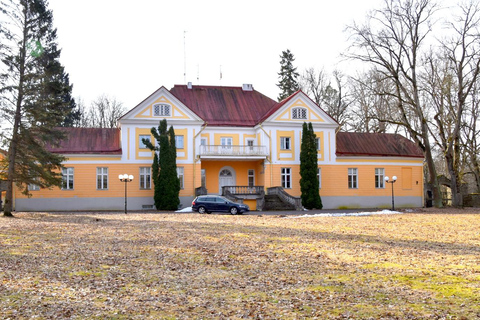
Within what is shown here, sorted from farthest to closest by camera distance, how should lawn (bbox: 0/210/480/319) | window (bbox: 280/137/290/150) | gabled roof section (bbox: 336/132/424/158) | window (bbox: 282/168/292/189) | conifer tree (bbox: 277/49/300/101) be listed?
conifer tree (bbox: 277/49/300/101), gabled roof section (bbox: 336/132/424/158), window (bbox: 280/137/290/150), window (bbox: 282/168/292/189), lawn (bbox: 0/210/480/319)

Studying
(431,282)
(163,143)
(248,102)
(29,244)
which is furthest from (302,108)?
(431,282)

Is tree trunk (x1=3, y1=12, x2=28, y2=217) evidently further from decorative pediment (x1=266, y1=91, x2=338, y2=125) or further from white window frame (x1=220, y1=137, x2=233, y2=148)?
decorative pediment (x1=266, y1=91, x2=338, y2=125)

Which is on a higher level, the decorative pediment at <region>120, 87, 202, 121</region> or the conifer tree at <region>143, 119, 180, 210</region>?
the decorative pediment at <region>120, 87, 202, 121</region>

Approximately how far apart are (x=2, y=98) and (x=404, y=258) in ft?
72.8

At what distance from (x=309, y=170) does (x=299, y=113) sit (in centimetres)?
503

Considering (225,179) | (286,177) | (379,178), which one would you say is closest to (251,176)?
(225,179)

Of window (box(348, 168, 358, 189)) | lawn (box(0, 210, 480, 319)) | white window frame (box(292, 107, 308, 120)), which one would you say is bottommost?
lawn (box(0, 210, 480, 319))

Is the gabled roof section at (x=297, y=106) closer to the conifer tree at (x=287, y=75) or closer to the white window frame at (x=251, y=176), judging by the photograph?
the white window frame at (x=251, y=176)

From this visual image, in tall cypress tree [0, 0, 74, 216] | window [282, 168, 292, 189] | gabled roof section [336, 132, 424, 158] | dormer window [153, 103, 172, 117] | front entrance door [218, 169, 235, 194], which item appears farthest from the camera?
gabled roof section [336, 132, 424, 158]

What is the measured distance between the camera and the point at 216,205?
30469mm

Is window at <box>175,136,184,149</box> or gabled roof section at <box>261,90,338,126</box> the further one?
gabled roof section at <box>261,90,338,126</box>

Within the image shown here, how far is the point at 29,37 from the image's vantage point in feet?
86.7

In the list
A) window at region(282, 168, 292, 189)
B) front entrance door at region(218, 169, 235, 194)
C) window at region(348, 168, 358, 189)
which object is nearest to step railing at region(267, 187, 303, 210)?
window at region(282, 168, 292, 189)

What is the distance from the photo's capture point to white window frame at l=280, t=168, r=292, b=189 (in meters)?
39.2
